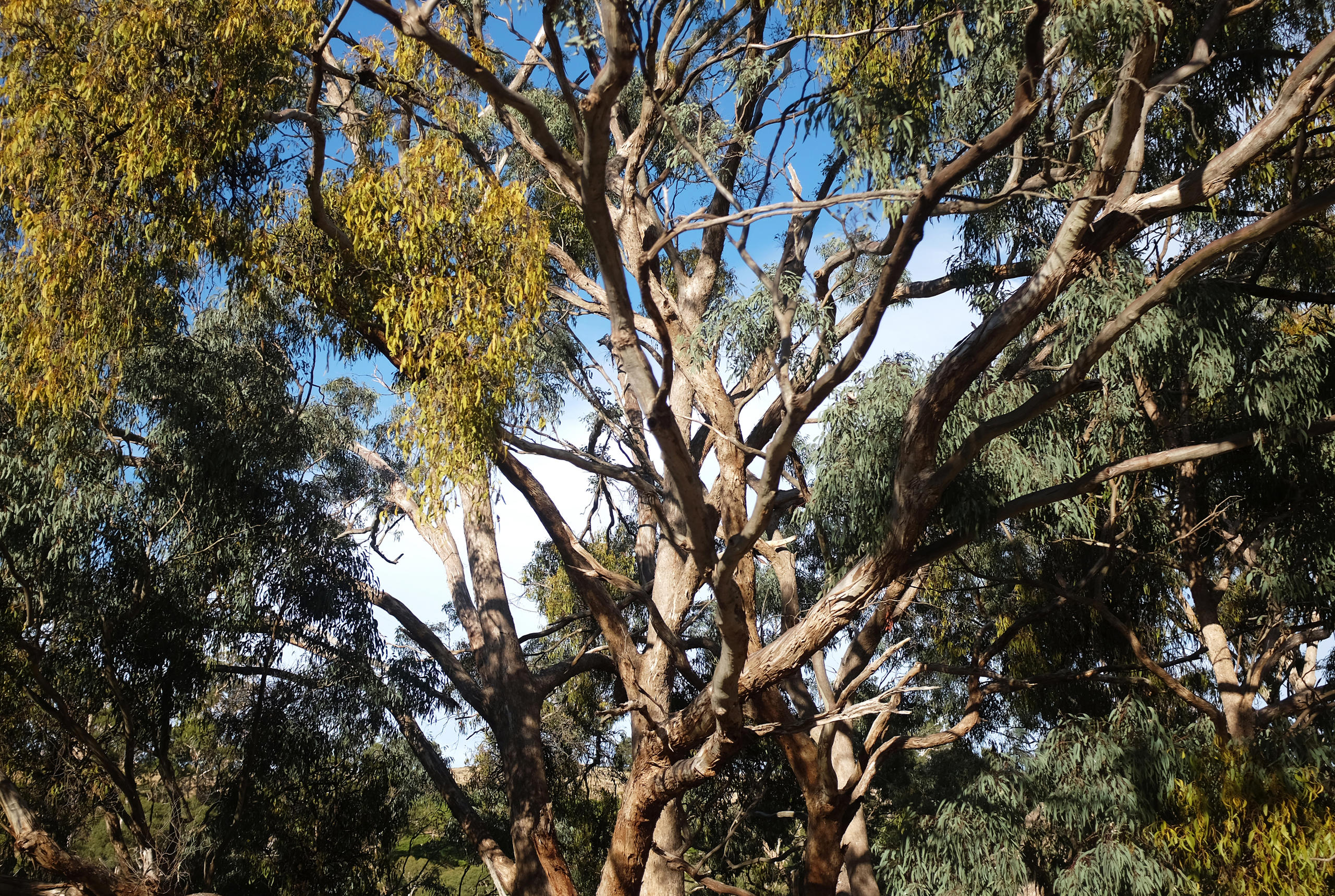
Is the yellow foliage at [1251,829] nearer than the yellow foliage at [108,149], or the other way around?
the yellow foliage at [108,149]

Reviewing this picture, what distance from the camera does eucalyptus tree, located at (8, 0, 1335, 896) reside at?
3.82m

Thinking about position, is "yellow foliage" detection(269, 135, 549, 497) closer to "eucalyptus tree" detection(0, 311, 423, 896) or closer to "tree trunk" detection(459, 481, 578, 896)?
"eucalyptus tree" detection(0, 311, 423, 896)

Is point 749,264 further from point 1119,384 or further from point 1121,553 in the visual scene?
point 1121,553

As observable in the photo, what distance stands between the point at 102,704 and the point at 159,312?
3.66 m

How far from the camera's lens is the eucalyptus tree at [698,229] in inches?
151

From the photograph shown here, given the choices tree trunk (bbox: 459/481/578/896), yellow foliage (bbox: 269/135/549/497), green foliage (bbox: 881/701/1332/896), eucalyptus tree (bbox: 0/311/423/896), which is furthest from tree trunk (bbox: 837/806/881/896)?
yellow foliage (bbox: 269/135/549/497)

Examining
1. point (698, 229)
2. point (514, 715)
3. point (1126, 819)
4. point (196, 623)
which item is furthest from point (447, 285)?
point (1126, 819)

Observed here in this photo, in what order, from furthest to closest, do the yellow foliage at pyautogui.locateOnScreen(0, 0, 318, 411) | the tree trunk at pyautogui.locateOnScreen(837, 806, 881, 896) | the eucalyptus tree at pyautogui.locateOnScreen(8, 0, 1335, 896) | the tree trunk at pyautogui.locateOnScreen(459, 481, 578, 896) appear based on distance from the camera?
1. the tree trunk at pyautogui.locateOnScreen(837, 806, 881, 896)
2. the tree trunk at pyautogui.locateOnScreen(459, 481, 578, 896)
3. the yellow foliage at pyautogui.locateOnScreen(0, 0, 318, 411)
4. the eucalyptus tree at pyautogui.locateOnScreen(8, 0, 1335, 896)

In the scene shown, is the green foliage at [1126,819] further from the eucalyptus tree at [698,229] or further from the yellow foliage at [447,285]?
the yellow foliage at [447,285]

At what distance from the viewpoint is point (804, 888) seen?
6.11 m

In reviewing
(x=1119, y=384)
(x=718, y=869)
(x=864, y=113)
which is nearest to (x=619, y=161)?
(x=864, y=113)

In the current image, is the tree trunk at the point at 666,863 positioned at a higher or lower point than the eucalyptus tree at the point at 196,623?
lower

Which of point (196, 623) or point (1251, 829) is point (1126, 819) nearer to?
point (1251, 829)

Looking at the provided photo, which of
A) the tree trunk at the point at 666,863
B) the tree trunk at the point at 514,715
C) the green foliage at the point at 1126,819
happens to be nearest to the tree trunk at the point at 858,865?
the green foliage at the point at 1126,819
